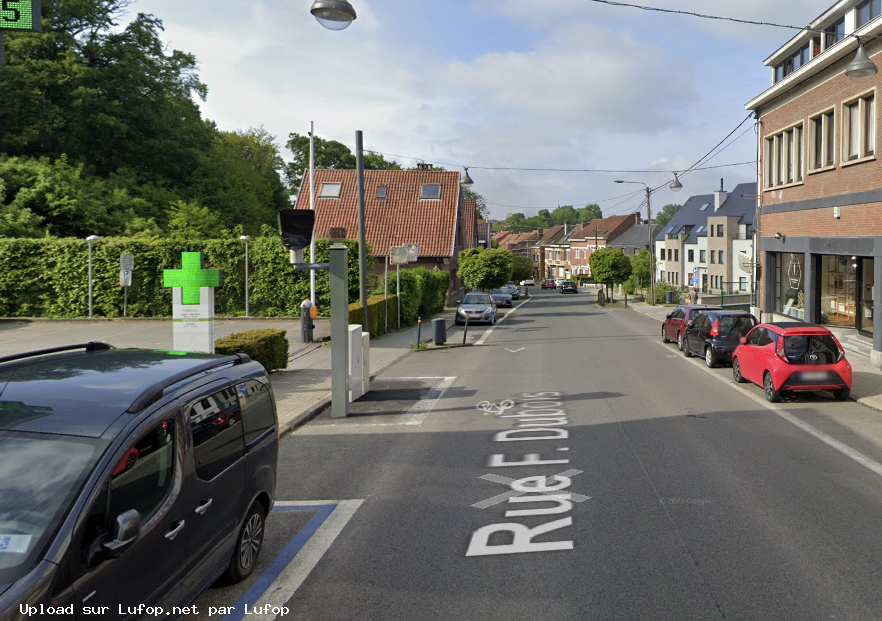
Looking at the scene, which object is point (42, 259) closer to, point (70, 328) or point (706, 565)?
point (70, 328)

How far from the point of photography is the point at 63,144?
133ft

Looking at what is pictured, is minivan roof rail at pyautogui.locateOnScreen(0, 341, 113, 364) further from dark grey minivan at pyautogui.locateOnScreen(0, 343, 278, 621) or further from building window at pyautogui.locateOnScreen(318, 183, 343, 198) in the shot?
building window at pyautogui.locateOnScreen(318, 183, 343, 198)

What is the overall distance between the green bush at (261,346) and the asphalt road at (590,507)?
3.01 meters

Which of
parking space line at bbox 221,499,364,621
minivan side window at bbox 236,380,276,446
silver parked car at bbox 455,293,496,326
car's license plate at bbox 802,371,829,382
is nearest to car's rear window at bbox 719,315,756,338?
car's license plate at bbox 802,371,829,382

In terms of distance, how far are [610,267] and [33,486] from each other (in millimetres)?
51209

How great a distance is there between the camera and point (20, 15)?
22.3 feet

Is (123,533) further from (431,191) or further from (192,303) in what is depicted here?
(431,191)

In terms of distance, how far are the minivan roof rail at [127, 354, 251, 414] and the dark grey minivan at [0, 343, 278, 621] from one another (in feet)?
0.04

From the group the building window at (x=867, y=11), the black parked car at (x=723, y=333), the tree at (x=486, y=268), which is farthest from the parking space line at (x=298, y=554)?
the tree at (x=486, y=268)

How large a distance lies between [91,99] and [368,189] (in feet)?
54.1

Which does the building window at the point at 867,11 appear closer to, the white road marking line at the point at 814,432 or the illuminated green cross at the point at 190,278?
the white road marking line at the point at 814,432

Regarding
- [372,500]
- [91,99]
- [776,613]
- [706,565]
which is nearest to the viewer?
[776,613]

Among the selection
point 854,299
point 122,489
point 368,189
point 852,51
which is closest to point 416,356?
point 854,299

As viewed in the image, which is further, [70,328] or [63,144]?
[63,144]
